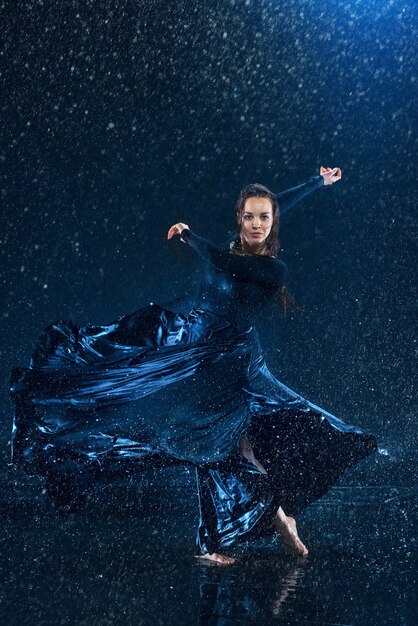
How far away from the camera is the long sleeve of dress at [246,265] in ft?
9.18

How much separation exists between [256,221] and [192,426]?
0.84 metres

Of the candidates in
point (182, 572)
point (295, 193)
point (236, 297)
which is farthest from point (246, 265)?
point (182, 572)

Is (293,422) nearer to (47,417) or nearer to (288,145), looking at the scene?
(47,417)

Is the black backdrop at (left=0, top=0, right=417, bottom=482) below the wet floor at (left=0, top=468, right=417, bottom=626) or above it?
above

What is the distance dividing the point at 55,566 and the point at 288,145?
11.7 ft

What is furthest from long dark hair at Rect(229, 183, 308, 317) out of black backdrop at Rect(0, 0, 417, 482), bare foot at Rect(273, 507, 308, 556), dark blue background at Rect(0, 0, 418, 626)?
black backdrop at Rect(0, 0, 417, 482)

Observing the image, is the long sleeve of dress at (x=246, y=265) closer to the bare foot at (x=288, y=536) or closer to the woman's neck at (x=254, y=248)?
the woman's neck at (x=254, y=248)

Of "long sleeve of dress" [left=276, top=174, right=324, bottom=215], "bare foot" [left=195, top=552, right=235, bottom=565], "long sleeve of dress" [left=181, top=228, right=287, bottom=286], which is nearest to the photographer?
"bare foot" [left=195, top=552, right=235, bottom=565]

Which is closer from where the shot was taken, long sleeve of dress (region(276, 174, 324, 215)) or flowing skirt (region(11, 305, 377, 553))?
flowing skirt (region(11, 305, 377, 553))

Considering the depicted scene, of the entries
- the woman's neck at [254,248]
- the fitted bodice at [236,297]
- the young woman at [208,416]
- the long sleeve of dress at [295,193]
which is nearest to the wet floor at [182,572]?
the young woman at [208,416]

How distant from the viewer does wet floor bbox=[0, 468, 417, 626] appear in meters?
1.85

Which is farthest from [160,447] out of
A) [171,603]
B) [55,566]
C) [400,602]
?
[400,602]

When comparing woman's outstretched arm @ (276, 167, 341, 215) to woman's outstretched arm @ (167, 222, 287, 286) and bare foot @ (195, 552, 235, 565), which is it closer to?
woman's outstretched arm @ (167, 222, 287, 286)

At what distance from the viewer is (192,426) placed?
271 centimetres
